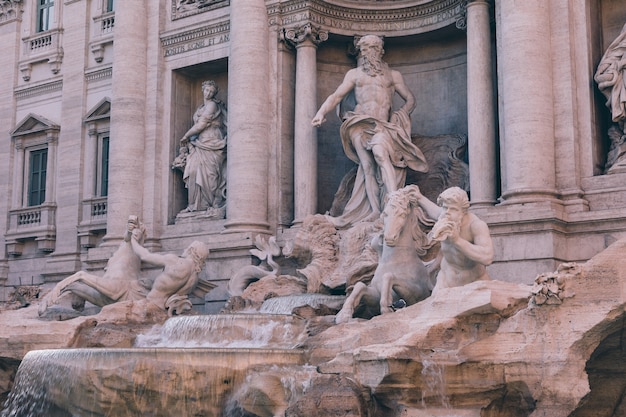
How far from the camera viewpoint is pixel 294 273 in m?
18.4

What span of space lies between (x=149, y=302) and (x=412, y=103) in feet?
20.9

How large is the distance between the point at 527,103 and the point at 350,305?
4975 mm

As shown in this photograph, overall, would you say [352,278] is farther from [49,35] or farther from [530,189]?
[49,35]

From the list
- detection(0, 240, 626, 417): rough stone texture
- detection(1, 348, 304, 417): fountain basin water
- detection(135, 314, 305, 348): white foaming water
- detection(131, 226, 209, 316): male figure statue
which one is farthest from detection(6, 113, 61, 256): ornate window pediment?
detection(0, 240, 626, 417): rough stone texture

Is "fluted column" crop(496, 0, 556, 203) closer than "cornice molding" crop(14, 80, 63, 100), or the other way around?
"fluted column" crop(496, 0, 556, 203)

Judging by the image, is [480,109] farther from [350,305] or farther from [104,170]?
[104,170]

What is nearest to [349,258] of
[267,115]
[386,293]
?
[386,293]

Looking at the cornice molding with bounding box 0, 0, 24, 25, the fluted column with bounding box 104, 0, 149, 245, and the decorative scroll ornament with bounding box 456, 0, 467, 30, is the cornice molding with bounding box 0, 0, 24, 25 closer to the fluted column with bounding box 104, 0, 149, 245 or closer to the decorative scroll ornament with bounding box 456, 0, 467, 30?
the fluted column with bounding box 104, 0, 149, 245

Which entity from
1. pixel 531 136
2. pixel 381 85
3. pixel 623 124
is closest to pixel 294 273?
pixel 381 85

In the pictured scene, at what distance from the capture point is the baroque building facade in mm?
16172

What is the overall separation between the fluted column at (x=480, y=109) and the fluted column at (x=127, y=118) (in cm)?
781

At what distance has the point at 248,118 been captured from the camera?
19641mm

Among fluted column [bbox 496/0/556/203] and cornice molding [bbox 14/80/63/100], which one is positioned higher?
cornice molding [bbox 14/80/63/100]

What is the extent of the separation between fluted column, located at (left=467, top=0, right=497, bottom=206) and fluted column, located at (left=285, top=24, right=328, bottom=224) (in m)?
3.43
